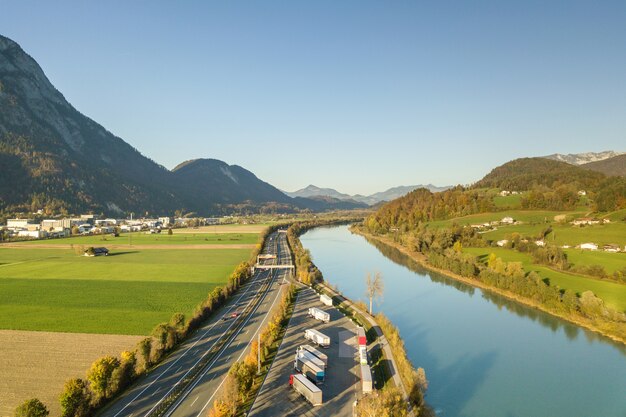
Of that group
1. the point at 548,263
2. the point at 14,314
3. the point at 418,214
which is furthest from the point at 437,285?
the point at 418,214

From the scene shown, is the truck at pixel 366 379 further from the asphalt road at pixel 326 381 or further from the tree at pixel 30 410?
the tree at pixel 30 410

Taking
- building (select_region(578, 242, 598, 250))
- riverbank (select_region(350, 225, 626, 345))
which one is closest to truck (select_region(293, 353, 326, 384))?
riverbank (select_region(350, 225, 626, 345))

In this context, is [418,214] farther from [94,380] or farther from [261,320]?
[94,380]

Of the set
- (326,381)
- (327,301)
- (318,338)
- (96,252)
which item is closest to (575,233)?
(327,301)

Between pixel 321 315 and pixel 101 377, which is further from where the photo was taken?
pixel 321 315

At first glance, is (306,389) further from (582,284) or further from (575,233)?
(575,233)
